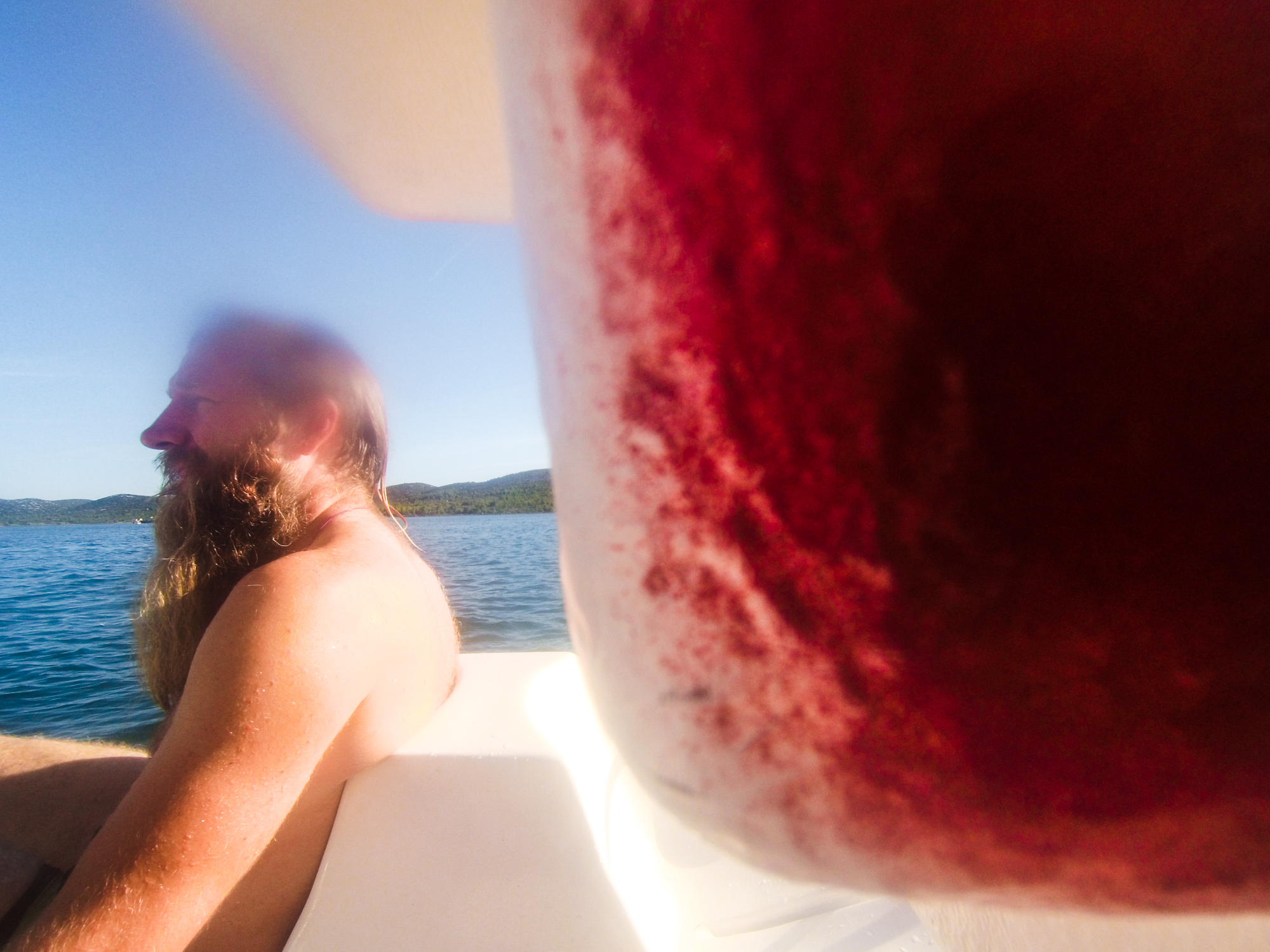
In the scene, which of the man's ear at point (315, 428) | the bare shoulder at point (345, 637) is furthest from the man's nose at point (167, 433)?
the bare shoulder at point (345, 637)

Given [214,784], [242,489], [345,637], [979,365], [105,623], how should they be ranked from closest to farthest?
[979,365] → [214,784] → [345,637] → [242,489] → [105,623]

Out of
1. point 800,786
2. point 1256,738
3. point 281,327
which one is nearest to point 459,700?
point 281,327

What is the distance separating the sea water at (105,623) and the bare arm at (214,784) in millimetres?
379

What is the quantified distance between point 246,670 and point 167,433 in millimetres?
1047

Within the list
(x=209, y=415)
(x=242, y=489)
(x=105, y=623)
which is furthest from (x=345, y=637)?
(x=105, y=623)

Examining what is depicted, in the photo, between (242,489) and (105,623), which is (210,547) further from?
(105,623)

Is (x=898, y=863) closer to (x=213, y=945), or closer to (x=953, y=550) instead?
(x=953, y=550)

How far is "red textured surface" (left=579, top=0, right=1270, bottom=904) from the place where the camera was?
0.15 metres

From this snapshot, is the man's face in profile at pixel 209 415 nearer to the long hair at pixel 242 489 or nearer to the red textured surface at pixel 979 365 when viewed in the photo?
the long hair at pixel 242 489

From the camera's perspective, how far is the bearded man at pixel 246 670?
0.69 metres

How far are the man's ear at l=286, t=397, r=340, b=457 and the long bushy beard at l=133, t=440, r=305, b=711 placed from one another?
61 millimetres

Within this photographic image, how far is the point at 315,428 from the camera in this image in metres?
1.39

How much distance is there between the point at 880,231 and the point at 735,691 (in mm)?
159

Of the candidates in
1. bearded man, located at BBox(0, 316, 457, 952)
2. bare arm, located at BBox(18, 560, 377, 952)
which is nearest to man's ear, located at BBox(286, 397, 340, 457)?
bearded man, located at BBox(0, 316, 457, 952)
